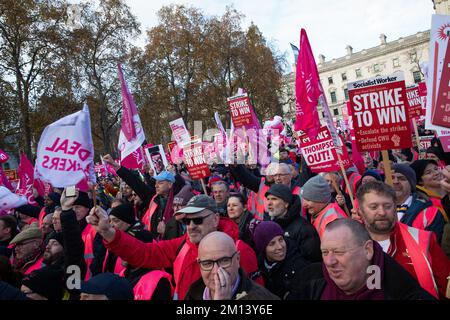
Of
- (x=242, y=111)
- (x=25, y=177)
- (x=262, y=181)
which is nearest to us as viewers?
(x=262, y=181)

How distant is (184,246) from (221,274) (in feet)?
3.60

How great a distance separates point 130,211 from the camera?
12.0 ft

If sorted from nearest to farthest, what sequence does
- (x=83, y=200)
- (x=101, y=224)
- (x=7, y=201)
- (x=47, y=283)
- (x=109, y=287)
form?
(x=109, y=287) → (x=47, y=283) → (x=101, y=224) → (x=83, y=200) → (x=7, y=201)

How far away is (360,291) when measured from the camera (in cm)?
187

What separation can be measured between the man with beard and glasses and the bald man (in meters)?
0.89

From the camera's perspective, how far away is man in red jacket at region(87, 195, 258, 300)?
2779 millimetres

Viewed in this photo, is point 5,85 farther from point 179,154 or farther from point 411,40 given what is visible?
point 411,40

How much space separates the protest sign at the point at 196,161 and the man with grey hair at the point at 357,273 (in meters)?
4.71

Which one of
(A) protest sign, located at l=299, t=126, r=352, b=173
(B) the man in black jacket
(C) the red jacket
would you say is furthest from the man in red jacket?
(A) protest sign, located at l=299, t=126, r=352, b=173

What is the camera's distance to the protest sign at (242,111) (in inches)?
319

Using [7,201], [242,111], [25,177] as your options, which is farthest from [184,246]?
[25,177]

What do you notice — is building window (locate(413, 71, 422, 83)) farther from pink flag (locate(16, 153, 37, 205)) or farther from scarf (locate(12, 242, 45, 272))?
scarf (locate(12, 242, 45, 272))

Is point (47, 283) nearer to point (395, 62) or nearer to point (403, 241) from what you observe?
point (403, 241)

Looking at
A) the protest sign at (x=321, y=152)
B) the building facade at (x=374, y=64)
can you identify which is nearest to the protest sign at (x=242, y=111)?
the protest sign at (x=321, y=152)
